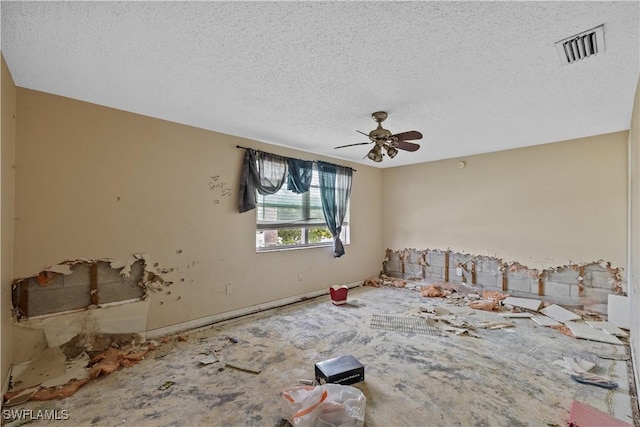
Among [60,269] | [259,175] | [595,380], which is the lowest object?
[595,380]

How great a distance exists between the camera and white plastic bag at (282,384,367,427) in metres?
1.71

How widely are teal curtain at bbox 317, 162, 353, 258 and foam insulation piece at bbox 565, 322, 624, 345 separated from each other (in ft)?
10.6

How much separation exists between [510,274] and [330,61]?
14.6 ft

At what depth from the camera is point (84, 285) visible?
2.70 m

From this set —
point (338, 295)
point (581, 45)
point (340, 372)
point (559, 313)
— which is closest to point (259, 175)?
point (338, 295)

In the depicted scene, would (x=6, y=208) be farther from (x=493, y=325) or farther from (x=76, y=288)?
(x=493, y=325)

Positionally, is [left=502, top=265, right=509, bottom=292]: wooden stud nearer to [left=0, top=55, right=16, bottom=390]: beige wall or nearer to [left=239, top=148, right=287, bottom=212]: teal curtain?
[left=239, top=148, right=287, bottom=212]: teal curtain

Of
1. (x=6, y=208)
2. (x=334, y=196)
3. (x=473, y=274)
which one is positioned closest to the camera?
(x=6, y=208)

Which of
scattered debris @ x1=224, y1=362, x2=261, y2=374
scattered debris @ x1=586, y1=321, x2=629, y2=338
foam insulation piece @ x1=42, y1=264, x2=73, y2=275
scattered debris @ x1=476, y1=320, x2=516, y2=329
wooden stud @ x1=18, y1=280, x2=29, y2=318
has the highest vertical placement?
foam insulation piece @ x1=42, y1=264, x2=73, y2=275

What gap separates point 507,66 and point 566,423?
2.50m

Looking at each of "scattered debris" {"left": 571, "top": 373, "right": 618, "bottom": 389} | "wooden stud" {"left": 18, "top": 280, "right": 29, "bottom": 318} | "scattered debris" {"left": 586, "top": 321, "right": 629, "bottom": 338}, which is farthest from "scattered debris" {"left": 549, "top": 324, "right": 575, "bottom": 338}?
"wooden stud" {"left": 18, "top": 280, "right": 29, "bottom": 318}

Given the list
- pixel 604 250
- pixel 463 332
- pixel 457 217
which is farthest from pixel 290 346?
pixel 604 250

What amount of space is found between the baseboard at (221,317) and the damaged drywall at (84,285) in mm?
458

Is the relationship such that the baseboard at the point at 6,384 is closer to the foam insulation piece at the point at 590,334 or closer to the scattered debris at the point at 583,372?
the scattered debris at the point at 583,372
